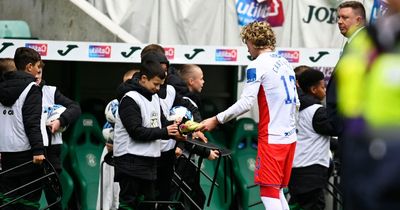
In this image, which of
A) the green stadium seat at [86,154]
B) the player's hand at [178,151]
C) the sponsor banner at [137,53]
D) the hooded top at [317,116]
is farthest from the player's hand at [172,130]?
the green stadium seat at [86,154]

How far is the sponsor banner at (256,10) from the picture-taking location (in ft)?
41.3

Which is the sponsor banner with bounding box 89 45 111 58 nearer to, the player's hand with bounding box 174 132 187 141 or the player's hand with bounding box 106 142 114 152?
the player's hand with bounding box 106 142 114 152

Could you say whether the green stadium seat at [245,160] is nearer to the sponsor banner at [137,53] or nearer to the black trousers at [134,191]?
the sponsor banner at [137,53]

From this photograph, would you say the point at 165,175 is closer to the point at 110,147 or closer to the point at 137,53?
the point at 110,147

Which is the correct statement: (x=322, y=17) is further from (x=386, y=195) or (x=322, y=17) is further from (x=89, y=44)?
(x=386, y=195)

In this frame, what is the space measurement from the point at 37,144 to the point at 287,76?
214 cm

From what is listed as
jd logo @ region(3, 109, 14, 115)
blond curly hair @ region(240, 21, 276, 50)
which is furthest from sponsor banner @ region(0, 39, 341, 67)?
blond curly hair @ region(240, 21, 276, 50)

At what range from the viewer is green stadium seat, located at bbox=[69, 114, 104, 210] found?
1088cm

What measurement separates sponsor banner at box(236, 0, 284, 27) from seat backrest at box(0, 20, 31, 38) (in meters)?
2.61

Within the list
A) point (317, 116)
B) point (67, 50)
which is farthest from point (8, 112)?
point (317, 116)

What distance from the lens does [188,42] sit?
12.7 m

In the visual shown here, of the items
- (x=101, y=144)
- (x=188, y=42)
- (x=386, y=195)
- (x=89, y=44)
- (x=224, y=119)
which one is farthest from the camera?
(x=188, y=42)

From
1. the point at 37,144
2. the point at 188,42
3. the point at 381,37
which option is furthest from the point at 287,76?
the point at 381,37

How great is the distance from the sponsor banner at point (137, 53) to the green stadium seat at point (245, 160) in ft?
3.97
